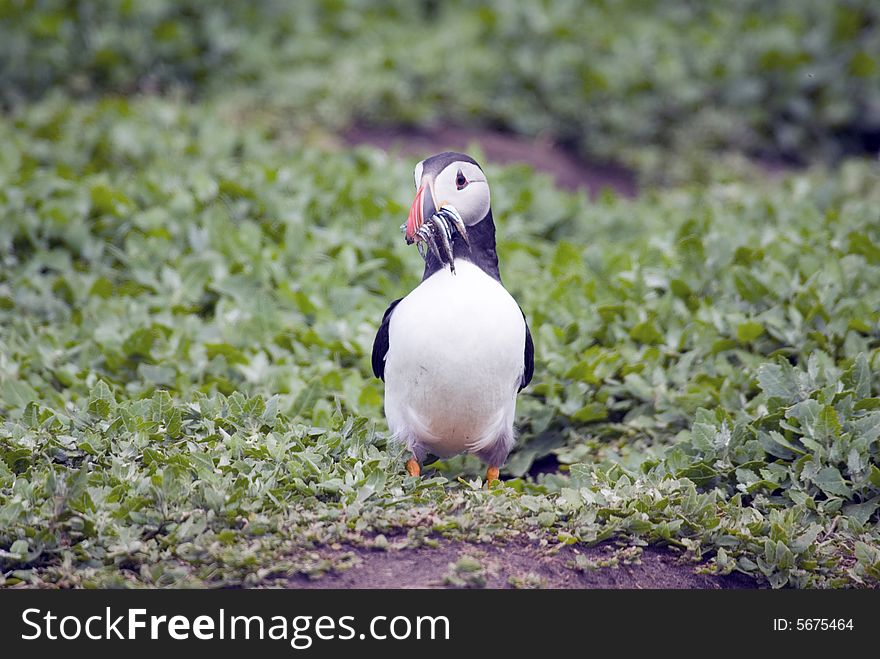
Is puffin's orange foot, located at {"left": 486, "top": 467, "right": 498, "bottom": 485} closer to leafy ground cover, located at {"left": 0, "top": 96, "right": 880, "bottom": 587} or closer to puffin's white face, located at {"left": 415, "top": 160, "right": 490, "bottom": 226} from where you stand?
leafy ground cover, located at {"left": 0, "top": 96, "right": 880, "bottom": 587}

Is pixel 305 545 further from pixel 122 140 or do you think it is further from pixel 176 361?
pixel 122 140

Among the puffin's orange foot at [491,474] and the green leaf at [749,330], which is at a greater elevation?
the green leaf at [749,330]

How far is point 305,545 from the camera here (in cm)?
381

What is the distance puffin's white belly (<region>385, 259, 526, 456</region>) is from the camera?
4.15m

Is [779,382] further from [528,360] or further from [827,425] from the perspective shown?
[528,360]

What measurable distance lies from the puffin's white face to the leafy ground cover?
105cm

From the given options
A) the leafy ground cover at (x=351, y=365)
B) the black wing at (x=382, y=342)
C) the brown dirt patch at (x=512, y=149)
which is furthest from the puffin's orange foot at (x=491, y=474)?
the brown dirt patch at (x=512, y=149)

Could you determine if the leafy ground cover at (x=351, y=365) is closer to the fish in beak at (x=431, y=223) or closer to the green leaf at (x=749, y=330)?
the green leaf at (x=749, y=330)

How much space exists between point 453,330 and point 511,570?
934 mm

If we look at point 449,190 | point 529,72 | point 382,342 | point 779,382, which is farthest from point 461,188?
point 529,72

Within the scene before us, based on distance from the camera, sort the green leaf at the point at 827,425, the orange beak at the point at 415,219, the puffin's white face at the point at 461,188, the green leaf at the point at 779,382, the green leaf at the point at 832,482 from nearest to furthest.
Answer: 1. the orange beak at the point at 415,219
2. the puffin's white face at the point at 461,188
3. the green leaf at the point at 832,482
4. the green leaf at the point at 827,425
5. the green leaf at the point at 779,382

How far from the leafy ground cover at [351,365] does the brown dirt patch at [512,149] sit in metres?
0.79

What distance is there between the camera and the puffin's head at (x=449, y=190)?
13.8 feet

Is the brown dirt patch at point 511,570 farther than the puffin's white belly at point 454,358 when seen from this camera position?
No
